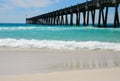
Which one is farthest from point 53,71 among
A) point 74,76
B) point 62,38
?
point 62,38

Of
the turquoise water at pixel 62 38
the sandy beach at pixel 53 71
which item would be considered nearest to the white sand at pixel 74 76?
the sandy beach at pixel 53 71

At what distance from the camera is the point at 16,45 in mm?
12211

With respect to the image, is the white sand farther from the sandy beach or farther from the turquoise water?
the turquoise water

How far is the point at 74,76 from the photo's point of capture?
5.50 meters

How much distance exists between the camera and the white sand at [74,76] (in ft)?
17.1

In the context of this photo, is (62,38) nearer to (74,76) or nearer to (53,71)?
(53,71)

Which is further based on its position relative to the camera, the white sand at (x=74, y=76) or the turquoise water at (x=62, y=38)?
the turquoise water at (x=62, y=38)

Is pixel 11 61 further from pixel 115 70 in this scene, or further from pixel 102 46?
pixel 102 46

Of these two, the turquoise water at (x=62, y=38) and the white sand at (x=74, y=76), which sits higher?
the white sand at (x=74, y=76)

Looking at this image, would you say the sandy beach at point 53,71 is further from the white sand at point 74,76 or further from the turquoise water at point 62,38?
the turquoise water at point 62,38

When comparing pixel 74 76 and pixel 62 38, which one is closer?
pixel 74 76

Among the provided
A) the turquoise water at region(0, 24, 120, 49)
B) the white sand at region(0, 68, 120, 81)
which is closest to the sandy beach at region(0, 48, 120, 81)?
the white sand at region(0, 68, 120, 81)

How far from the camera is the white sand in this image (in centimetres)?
520

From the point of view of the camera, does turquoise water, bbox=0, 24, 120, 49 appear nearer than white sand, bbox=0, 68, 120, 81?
No
